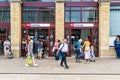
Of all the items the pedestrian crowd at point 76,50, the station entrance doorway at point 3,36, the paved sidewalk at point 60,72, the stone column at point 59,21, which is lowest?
the paved sidewalk at point 60,72

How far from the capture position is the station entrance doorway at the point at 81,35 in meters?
30.3

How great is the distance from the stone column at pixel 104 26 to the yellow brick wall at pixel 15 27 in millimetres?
6374

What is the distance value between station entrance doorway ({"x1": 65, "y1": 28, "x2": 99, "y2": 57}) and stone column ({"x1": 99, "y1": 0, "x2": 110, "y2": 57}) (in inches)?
23.3

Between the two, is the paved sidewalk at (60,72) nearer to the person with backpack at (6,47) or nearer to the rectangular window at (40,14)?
the person with backpack at (6,47)

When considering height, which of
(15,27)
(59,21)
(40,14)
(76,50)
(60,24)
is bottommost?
(76,50)

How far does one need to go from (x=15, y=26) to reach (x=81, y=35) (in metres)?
5.23

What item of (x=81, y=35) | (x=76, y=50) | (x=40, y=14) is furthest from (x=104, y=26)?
(x=40, y=14)

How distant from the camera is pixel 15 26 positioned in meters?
30.0

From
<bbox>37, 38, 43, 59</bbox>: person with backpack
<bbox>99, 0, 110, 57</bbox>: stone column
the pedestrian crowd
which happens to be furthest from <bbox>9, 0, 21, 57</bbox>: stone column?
<bbox>99, 0, 110, 57</bbox>: stone column

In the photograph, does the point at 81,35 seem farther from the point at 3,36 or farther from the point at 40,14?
the point at 3,36

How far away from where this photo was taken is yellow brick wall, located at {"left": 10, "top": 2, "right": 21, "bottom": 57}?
98.0 feet

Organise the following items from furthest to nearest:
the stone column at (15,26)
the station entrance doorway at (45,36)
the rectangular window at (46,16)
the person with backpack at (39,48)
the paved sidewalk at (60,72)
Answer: the rectangular window at (46,16), the station entrance doorway at (45,36), the stone column at (15,26), the person with backpack at (39,48), the paved sidewalk at (60,72)

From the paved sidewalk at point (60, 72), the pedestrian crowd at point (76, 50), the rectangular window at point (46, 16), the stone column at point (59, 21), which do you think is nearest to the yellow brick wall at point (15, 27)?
the pedestrian crowd at point (76, 50)

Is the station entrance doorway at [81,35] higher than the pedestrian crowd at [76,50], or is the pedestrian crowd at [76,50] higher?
the station entrance doorway at [81,35]
